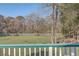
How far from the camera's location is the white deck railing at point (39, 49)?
93.4 inches

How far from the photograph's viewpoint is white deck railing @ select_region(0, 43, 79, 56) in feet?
7.78

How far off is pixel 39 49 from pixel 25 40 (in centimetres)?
30

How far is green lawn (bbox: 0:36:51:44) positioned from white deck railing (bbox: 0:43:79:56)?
6 cm

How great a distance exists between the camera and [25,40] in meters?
2.36

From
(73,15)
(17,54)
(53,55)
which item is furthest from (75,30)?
(17,54)

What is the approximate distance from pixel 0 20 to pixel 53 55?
1.12m

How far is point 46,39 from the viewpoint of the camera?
2357 millimetres

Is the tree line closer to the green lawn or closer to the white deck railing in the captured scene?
the green lawn

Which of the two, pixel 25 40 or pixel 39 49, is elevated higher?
pixel 25 40

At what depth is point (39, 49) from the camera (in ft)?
7.88

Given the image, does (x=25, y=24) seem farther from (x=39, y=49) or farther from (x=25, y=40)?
(x=39, y=49)

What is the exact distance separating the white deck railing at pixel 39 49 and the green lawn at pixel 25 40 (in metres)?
0.06

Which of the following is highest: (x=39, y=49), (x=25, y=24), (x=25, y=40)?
(x=25, y=24)

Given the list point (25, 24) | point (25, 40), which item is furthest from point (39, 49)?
point (25, 24)
